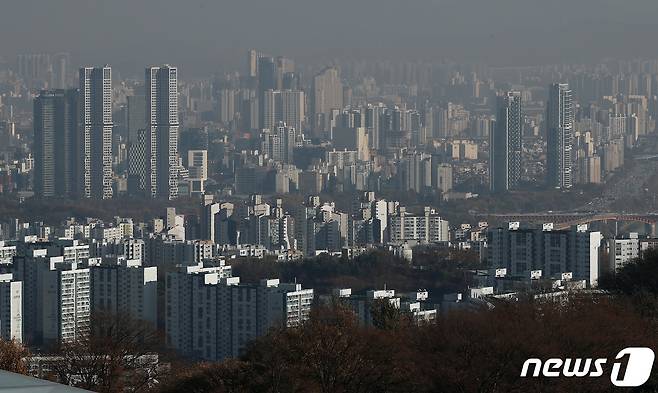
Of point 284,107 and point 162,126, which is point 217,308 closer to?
point 162,126

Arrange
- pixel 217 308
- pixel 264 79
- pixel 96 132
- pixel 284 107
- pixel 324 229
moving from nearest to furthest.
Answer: pixel 217 308 → pixel 324 229 → pixel 96 132 → pixel 284 107 → pixel 264 79

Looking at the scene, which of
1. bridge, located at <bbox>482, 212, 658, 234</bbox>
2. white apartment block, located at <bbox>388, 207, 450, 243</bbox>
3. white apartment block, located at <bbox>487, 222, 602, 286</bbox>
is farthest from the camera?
bridge, located at <bbox>482, 212, 658, 234</bbox>

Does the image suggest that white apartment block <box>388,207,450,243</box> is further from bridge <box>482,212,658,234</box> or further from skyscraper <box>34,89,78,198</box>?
skyscraper <box>34,89,78,198</box>

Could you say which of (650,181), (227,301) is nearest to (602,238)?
(227,301)

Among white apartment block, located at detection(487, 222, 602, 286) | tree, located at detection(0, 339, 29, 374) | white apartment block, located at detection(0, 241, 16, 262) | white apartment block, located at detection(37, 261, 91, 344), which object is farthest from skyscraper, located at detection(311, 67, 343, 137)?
tree, located at detection(0, 339, 29, 374)

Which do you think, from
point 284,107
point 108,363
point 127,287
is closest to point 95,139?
point 284,107

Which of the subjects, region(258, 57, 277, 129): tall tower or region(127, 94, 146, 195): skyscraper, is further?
region(258, 57, 277, 129): tall tower

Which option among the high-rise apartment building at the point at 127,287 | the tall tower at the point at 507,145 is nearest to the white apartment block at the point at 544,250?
the high-rise apartment building at the point at 127,287
